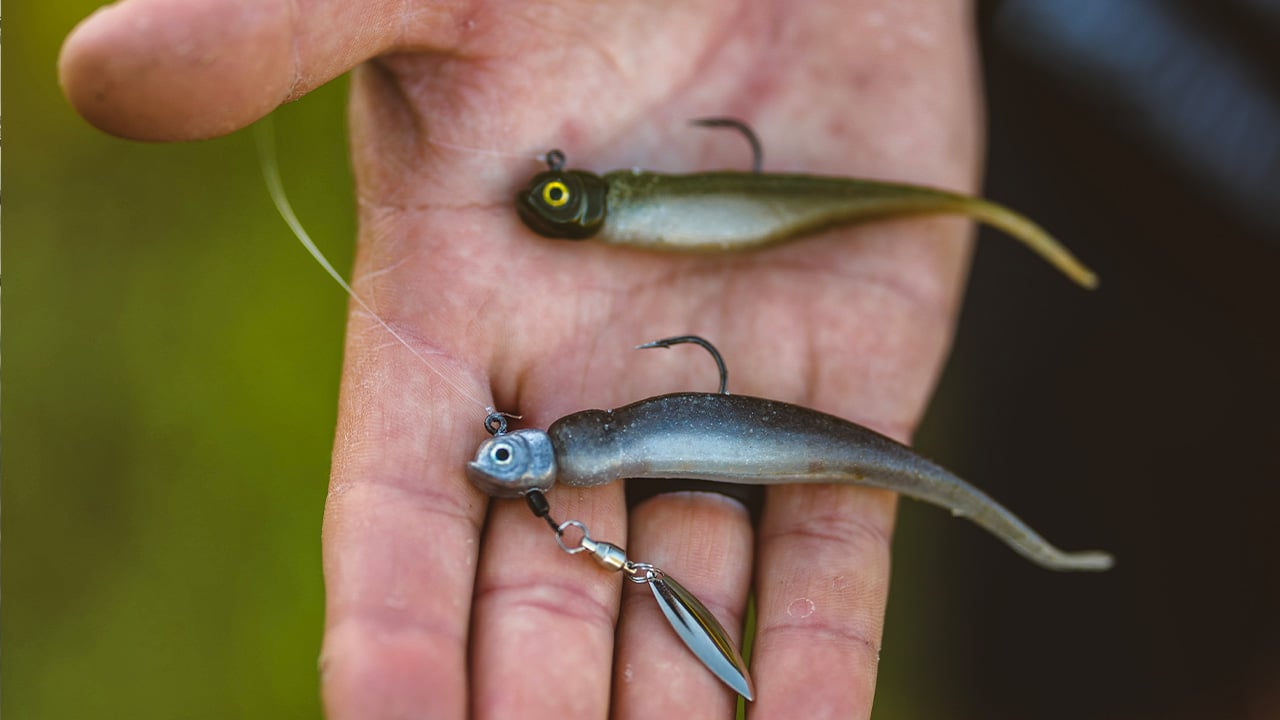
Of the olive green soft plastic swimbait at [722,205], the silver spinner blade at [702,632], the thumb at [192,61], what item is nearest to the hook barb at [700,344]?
the olive green soft plastic swimbait at [722,205]

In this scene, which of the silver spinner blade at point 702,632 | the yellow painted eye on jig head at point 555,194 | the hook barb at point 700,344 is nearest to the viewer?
the silver spinner blade at point 702,632

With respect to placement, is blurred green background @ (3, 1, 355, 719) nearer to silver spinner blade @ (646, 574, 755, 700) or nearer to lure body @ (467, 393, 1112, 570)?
lure body @ (467, 393, 1112, 570)

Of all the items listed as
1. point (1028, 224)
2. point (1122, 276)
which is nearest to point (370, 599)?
Answer: point (1028, 224)

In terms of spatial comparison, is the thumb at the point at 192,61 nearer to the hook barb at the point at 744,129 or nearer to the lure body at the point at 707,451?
the lure body at the point at 707,451

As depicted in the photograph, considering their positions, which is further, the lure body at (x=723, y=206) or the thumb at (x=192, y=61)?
the lure body at (x=723, y=206)

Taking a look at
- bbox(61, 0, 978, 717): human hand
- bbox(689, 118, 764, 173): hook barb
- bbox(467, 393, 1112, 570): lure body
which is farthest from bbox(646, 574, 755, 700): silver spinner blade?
bbox(689, 118, 764, 173): hook barb

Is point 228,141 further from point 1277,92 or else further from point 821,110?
point 1277,92
